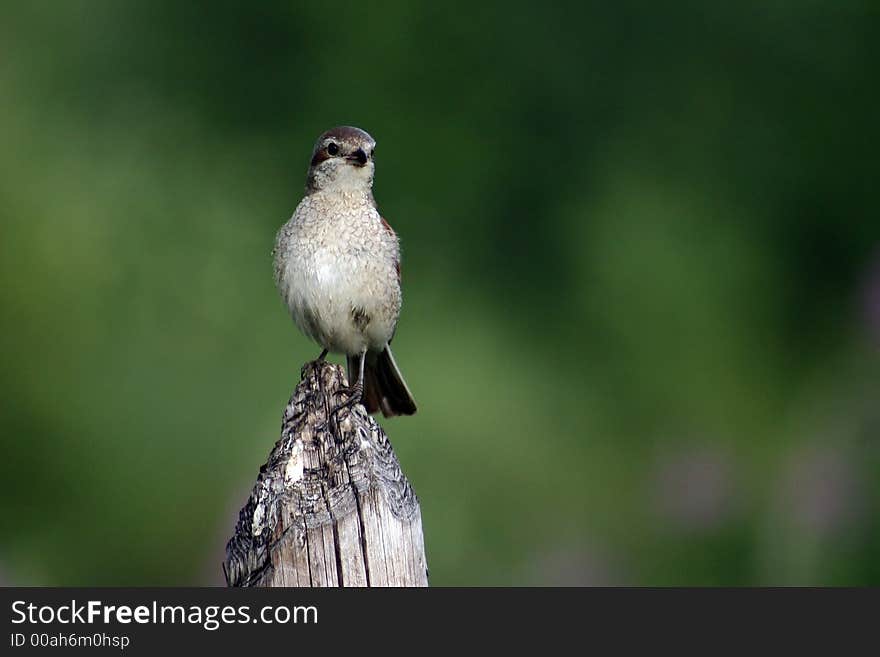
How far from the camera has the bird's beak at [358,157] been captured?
4984 mm

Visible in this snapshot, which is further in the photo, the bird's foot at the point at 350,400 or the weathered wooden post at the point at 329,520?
the bird's foot at the point at 350,400

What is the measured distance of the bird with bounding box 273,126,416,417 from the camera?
4922 millimetres

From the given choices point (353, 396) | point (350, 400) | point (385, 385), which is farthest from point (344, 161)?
point (350, 400)

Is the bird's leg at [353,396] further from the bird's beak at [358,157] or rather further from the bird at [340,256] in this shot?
the bird's beak at [358,157]

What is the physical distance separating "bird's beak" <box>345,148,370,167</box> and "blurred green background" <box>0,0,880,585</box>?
1.99 metres

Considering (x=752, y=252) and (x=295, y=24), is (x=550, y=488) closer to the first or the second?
(x=752, y=252)

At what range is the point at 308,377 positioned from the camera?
3738 millimetres

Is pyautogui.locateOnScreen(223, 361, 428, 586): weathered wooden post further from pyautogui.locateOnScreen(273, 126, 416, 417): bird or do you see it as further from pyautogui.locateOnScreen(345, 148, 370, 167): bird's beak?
pyautogui.locateOnScreen(345, 148, 370, 167): bird's beak

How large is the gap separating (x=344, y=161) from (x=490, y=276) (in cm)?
460

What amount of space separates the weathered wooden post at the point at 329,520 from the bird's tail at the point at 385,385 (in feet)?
7.00

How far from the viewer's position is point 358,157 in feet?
16.4

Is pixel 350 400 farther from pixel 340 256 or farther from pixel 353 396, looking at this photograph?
pixel 340 256

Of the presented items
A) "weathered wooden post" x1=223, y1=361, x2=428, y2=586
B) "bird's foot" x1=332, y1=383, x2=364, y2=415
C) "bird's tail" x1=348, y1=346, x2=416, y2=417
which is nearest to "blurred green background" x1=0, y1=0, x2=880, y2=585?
"bird's tail" x1=348, y1=346, x2=416, y2=417

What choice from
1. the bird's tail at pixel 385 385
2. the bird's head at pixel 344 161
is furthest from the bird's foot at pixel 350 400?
the bird's tail at pixel 385 385
